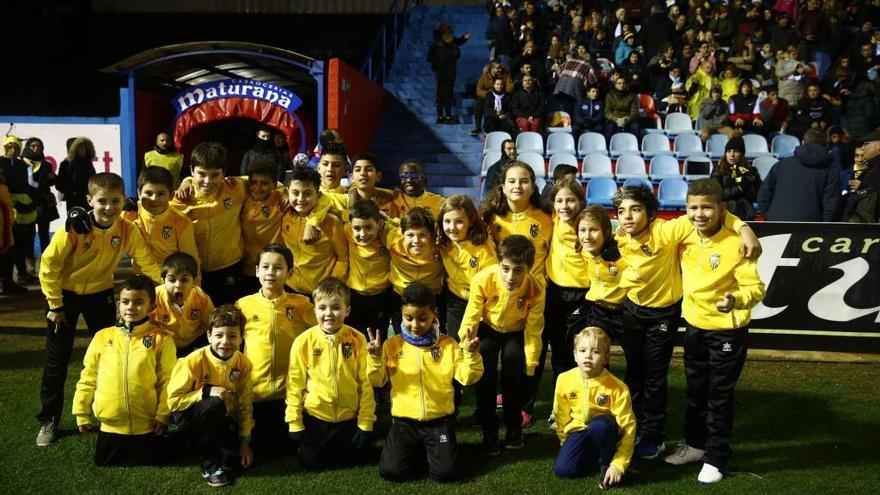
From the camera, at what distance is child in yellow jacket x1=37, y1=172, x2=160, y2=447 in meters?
4.66

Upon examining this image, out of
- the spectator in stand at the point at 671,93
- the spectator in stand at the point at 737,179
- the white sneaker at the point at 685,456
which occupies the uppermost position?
the spectator in stand at the point at 671,93

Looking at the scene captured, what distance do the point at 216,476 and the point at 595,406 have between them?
210 centimetres

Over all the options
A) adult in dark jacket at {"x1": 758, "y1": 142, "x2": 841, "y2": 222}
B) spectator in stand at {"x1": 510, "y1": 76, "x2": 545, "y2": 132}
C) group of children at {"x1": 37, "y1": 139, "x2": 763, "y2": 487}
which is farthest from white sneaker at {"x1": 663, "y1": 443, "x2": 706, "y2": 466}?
spectator in stand at {"x1": 510, "y1": 76, "x2": 545, "y2": 132}

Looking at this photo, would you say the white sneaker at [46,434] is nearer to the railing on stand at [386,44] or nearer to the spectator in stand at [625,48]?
the railing on stand at [386,44]

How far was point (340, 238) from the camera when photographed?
5230 mm

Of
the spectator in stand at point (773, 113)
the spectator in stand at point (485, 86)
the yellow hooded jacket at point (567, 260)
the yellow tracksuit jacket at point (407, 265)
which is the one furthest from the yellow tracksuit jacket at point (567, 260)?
the spectator in stand at point (773, 113)

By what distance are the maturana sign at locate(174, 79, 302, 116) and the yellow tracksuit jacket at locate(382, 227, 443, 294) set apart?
681 cm

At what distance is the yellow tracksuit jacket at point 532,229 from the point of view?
5.10 meters

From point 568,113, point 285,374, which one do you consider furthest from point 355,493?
point 568,113

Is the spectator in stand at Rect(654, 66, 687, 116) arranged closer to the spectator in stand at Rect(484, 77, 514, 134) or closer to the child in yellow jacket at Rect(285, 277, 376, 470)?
the spectator in stand at Rect(484, 77, 514, 134)

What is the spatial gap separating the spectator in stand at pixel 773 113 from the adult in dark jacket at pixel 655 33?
7.28 feet

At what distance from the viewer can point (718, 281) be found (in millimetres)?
4305

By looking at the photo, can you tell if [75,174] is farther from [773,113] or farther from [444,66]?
[773,113]

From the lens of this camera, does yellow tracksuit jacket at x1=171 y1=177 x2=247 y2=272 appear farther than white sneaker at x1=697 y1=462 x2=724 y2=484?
Yes
